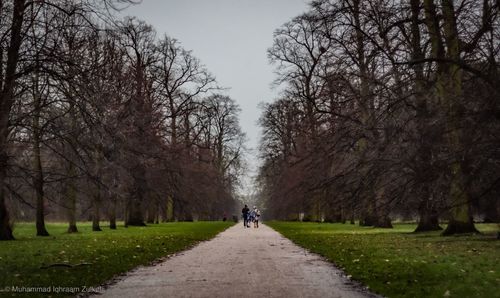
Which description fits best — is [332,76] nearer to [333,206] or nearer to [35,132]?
[333,206]

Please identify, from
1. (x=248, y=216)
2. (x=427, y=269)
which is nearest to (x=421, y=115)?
(x=427, y=269)

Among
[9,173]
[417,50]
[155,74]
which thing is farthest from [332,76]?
[155,74]

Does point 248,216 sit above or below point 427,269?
above

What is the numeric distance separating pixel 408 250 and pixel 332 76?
7466mm

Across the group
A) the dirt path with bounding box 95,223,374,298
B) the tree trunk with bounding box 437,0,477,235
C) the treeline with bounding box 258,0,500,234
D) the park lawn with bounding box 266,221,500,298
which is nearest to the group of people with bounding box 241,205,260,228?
the treeline with bounding box 258,0,500,234

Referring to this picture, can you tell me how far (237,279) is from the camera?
10812 mm

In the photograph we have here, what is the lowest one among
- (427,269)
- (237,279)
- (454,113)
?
(237,279)

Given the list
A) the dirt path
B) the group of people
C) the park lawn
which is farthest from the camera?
the group of people

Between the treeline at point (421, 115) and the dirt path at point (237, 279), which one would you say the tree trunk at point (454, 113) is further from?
the dirt path at point (237, 279)

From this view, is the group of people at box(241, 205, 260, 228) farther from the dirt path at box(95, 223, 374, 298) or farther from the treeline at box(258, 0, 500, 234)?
the dirt path at box(95, 223, 374, 298)

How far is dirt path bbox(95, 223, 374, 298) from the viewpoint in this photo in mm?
9094

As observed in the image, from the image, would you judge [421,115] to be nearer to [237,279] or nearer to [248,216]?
[237,279]

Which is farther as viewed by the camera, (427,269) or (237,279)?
(427,269)

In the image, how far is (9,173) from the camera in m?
12.7
